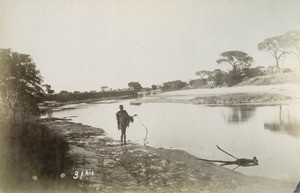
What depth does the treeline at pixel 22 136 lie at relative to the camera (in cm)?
204

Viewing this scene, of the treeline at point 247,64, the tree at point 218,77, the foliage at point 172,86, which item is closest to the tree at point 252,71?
the treeline at point 247,64

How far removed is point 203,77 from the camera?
7.04ft

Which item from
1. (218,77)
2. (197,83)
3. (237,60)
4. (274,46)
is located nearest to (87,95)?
(197,83)

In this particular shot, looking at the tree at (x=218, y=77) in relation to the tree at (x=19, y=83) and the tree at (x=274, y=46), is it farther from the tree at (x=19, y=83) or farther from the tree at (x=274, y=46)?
the tree at (x=19, y=83)

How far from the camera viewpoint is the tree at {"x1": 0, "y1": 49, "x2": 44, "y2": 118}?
2.06 meters

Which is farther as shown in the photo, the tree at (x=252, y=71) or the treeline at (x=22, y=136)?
the tree at (x=252, y=71)

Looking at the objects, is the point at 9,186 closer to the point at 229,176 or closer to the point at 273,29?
the point at 229,176

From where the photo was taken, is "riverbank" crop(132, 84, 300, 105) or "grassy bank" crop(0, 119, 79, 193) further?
"riverbank" crop(132, 84, 300, 105)

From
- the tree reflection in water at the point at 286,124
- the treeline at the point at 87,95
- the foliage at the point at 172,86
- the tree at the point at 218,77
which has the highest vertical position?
the tree at the point at 218,77

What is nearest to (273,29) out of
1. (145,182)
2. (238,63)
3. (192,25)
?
(238,63)

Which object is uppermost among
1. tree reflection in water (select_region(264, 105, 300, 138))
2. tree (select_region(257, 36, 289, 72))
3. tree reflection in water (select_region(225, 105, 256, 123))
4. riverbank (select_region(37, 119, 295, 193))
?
tree (select_region(257, 36, 289, 72))

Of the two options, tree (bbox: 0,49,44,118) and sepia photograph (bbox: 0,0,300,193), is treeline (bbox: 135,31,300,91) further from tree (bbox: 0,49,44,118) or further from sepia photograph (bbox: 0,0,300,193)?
tree (bbox: 0,49,44,118)

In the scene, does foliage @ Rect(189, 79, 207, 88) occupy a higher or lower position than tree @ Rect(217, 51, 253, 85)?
lower

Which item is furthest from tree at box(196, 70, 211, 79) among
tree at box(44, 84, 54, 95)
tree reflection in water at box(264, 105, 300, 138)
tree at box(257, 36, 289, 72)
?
tree at box(44, 84, 54, 95)
